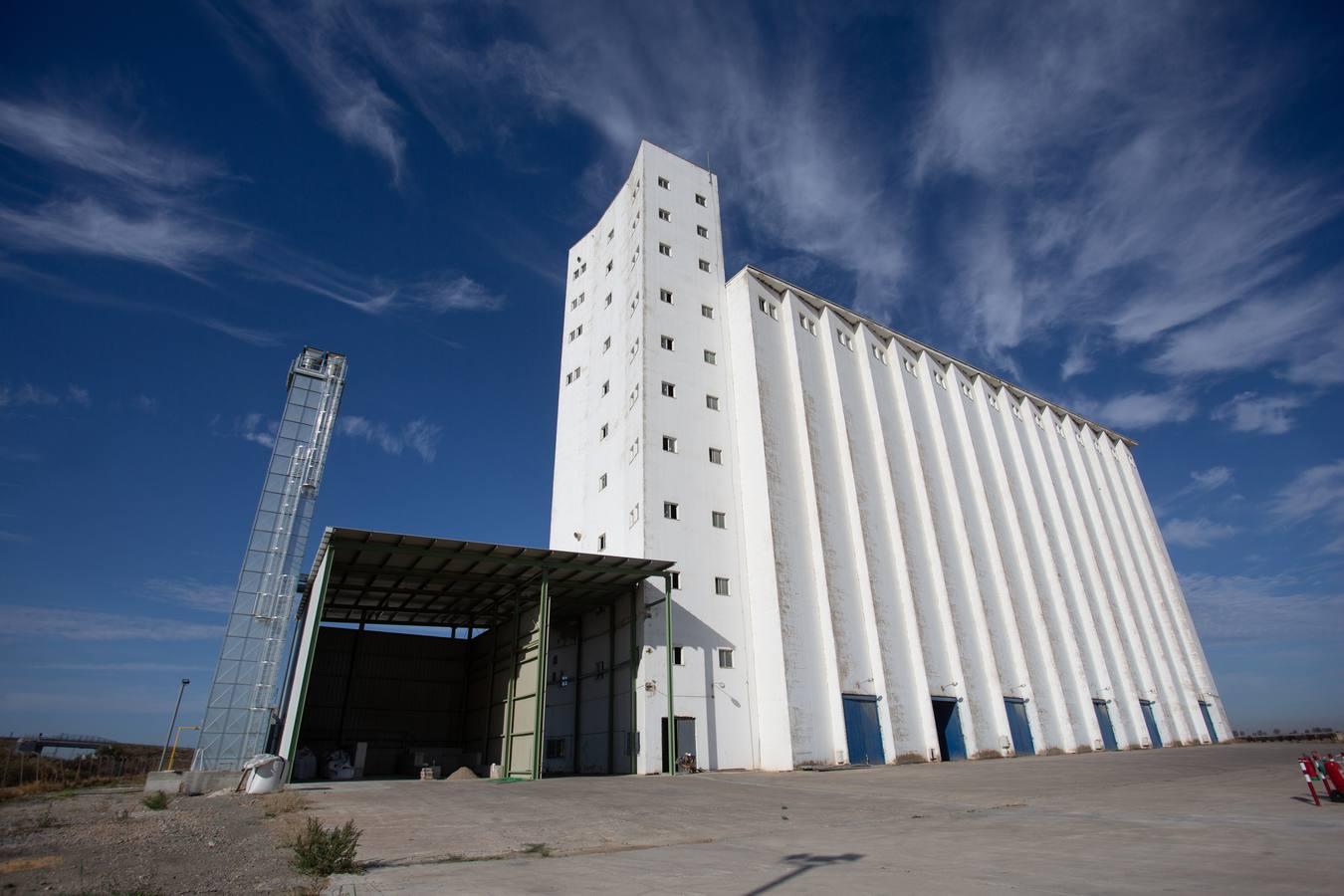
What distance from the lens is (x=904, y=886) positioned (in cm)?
650

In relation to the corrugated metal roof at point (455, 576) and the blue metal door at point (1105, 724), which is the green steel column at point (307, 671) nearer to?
the corrugated metal roof at point (455, 576)

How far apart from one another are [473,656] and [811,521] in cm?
2177

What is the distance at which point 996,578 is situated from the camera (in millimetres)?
38375

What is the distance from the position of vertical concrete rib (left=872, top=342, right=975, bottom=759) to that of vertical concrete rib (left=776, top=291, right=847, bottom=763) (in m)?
5.64

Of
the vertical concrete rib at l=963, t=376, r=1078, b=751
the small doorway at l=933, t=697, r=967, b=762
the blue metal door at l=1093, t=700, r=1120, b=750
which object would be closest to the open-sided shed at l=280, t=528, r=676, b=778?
the small doorway at l=933, t=697, r=967, b=762

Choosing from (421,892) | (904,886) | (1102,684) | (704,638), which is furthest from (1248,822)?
(1102,684)

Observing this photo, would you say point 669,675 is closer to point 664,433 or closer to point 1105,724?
point 664,433

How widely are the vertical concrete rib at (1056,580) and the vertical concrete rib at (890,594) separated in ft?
44.1

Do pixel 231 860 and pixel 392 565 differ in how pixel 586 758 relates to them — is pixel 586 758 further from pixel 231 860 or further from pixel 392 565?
pixel 231 860

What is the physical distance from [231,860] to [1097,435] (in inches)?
2746

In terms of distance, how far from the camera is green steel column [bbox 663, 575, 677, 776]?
2438 centimetres

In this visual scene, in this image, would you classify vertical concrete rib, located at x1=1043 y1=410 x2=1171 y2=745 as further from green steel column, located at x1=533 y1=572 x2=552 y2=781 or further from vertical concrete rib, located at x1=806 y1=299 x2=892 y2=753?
green steel column, located at x1=533 y1=572 x2=552 y2=781

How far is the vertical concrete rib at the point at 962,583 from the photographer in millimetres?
33125

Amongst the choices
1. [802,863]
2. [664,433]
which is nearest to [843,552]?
[664,433]
